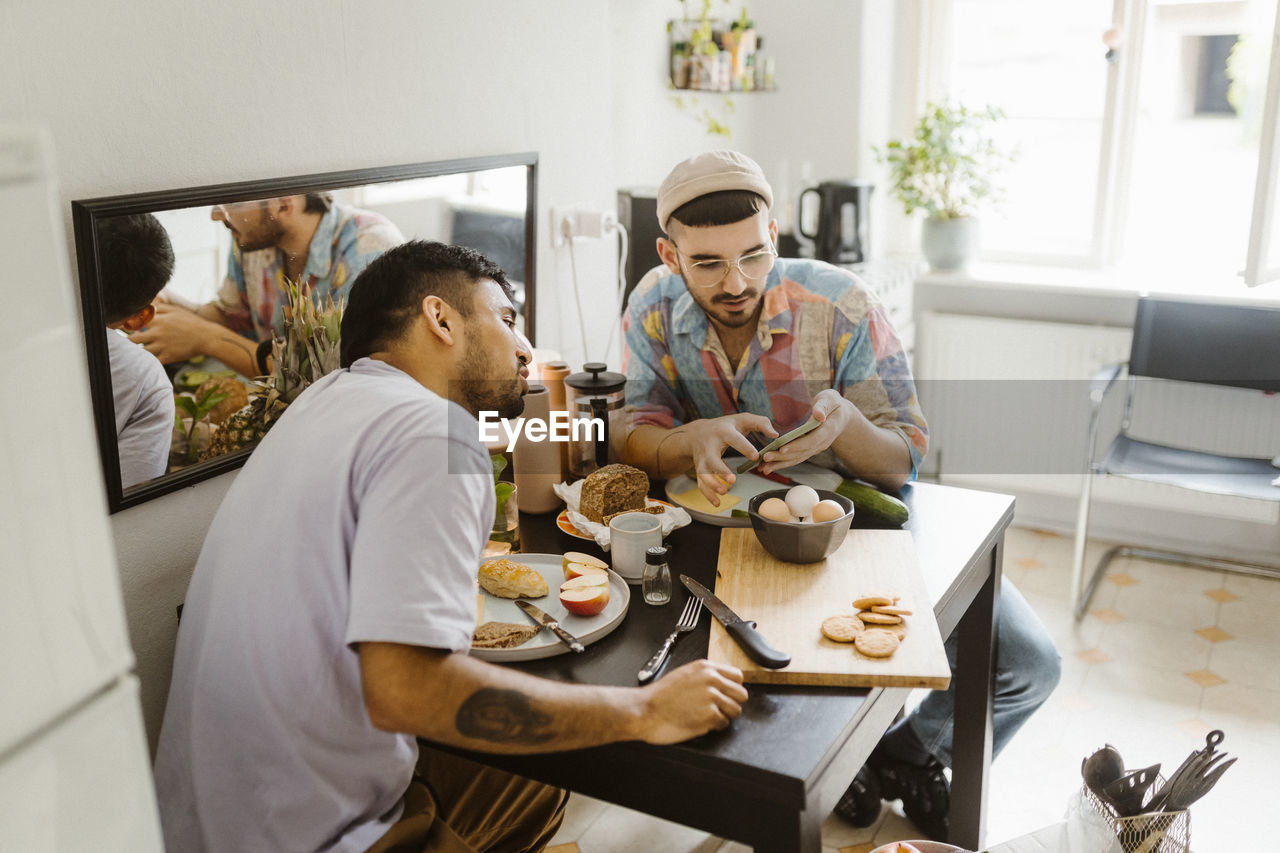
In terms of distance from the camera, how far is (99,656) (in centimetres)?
68

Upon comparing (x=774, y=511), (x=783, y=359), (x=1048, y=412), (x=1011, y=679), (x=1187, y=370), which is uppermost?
(x=783, y=359)

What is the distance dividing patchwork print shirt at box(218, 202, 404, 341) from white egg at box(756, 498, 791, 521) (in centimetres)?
78

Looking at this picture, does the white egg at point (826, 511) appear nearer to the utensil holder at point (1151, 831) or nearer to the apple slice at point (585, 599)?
the apple slice at point (585, 599)

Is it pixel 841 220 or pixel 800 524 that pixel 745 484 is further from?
pixel 841 220

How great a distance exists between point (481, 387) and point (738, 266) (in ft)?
1.99

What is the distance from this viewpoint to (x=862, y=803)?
2.12 meters

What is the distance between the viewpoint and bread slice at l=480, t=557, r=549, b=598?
1.39m

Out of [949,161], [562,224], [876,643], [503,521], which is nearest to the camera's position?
[876,643]

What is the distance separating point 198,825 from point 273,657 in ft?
0.79

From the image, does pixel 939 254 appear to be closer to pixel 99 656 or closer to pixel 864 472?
pixel 864 472

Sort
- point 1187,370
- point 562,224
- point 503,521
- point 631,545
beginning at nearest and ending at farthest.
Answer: point 631,545
point 503,521
point 562,224
point 1187,370

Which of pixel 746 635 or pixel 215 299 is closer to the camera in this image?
pixel 746 635

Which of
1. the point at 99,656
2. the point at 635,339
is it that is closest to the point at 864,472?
the point at 635,339

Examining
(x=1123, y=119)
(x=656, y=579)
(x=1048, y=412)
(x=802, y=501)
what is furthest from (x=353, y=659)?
(x=1123, y=119)
